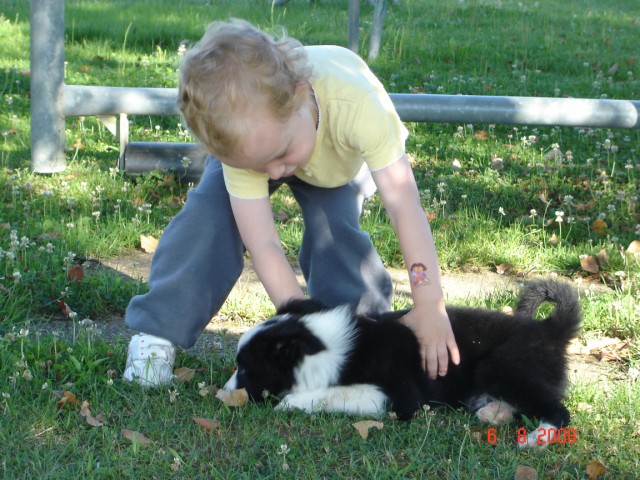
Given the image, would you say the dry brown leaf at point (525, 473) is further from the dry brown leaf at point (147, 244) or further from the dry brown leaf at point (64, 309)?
the dry brown leaf at point (147, 244)

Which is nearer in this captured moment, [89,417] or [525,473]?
[525,473]

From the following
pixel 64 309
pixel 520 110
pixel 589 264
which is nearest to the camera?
pixel 64 309

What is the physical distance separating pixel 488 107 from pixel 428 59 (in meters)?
3.64

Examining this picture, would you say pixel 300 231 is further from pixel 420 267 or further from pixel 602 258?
pixel 420 267

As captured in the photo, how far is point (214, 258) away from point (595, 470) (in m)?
1.61

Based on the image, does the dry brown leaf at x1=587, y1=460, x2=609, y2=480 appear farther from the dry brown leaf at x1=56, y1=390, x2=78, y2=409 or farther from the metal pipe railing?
the metal pipe railing

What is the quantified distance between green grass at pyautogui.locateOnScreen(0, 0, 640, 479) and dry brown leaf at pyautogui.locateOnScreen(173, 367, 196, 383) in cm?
5

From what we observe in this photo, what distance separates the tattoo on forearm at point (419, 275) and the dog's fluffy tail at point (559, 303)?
1.72 ft

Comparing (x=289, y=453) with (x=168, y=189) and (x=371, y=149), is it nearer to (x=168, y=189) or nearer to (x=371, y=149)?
(x=371, y=149)

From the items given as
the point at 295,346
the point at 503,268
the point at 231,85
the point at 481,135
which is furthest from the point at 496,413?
the point at 481,135

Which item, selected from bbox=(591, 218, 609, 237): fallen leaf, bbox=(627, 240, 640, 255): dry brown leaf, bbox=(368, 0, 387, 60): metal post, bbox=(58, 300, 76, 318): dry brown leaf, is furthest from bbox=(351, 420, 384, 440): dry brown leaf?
bbox=(368, 0, 387, 60): metal post

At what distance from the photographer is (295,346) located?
3.00 metres

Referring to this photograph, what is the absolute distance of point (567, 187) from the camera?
5629 millimetres

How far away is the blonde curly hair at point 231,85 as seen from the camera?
8.71 ft
